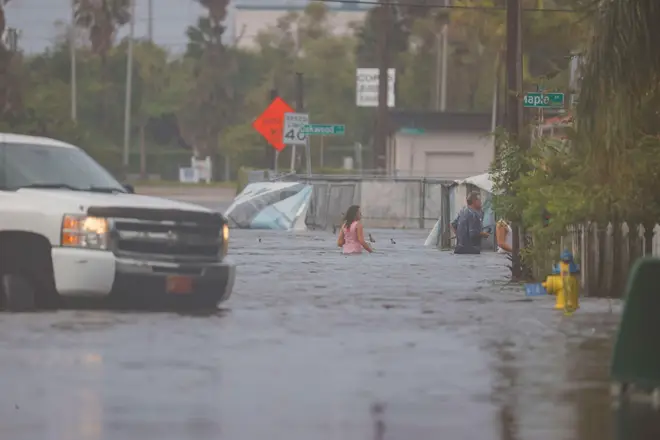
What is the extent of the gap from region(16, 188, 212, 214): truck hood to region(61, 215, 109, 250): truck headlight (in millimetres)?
106

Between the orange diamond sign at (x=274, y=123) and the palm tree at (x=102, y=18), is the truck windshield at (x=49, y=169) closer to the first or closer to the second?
the orange diamond sign at (x=274, y=123)

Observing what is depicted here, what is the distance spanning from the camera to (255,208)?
49.4m

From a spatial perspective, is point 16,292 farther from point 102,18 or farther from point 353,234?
point 102,18

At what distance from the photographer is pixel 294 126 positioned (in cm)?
5159

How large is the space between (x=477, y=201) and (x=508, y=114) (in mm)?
8392

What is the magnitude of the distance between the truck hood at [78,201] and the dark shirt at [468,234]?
16988 mm

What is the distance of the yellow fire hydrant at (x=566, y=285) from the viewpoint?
774 inches

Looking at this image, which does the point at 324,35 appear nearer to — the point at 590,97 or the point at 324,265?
the point at 324,265

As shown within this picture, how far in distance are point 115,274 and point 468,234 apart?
18.3m

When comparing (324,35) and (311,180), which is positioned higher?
(324,35)

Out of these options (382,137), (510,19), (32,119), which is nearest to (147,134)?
(32,119)

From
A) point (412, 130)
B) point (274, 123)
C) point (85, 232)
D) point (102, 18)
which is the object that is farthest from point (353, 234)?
point (102, 18)

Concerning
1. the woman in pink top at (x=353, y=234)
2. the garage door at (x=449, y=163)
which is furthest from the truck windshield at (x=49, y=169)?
the garage door at (x=449, y=163)

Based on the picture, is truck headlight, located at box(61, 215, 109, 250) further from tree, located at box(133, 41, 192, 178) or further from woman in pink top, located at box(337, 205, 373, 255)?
tree, located at box(133, 41, 192, 178)
